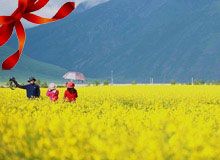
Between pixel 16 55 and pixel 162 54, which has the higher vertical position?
pixel 162 54

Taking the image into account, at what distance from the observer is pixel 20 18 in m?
7.02

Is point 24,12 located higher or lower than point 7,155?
higher

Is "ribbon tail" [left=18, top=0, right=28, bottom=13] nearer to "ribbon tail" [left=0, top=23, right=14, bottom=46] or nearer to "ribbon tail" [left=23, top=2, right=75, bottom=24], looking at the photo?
"ribbon tail" [left=23, top=2, right=75, bottom=24]

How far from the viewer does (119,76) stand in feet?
559

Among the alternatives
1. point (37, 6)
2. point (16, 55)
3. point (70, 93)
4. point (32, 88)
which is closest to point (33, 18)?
point (37, 6)

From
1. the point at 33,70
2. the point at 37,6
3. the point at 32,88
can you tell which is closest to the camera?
the point at 37,6

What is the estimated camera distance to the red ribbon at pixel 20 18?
6848 millimetres

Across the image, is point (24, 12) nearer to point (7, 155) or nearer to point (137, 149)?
point (7, 155)

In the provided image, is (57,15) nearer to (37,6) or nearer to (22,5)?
(37,6)

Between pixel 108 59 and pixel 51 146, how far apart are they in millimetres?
178882

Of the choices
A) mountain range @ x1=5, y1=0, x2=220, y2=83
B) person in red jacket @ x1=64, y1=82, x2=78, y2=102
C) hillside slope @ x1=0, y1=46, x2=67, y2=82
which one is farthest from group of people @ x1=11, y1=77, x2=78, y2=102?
mountain range @ x1=5, y1=0, x2=220, y2=83

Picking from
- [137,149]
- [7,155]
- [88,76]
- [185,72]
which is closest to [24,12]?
[7,155]

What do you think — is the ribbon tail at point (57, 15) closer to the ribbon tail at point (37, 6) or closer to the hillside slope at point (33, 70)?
the ribbon tail at point (37, 6)

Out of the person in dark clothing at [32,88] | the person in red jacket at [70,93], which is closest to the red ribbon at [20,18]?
the person in red jacket at [70,93]
